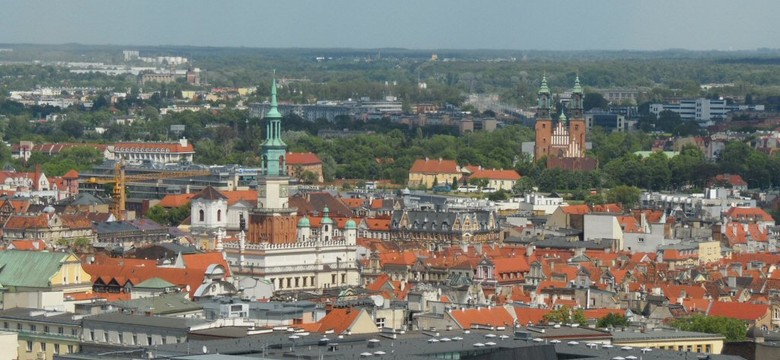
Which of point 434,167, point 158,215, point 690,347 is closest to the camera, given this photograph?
point 690,347

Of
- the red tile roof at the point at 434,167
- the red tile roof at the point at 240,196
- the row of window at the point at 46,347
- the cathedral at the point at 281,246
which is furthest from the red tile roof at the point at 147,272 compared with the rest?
the red tile roof at the point at 434,167

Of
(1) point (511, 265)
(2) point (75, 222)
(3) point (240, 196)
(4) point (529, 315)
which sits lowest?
(2) point (75, 222)

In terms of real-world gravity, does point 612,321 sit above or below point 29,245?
above

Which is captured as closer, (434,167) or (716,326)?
(716,326)

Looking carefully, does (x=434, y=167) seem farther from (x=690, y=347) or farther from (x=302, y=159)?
(x=690, y=347)

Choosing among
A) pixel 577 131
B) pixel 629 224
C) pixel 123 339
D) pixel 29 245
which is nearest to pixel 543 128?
pixel 577 131

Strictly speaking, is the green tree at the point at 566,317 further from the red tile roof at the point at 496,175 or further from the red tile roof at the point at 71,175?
the red tile roof at the point at 496,175

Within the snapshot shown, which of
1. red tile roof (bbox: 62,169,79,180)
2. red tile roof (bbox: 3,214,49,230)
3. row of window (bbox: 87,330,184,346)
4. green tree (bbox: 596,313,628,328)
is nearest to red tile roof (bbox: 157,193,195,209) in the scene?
red tile roof (bbox: 3,214,49,230)

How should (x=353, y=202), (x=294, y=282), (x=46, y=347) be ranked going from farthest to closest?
(x=353, y=202), (x=294, y=282), (x=46, y=347)
